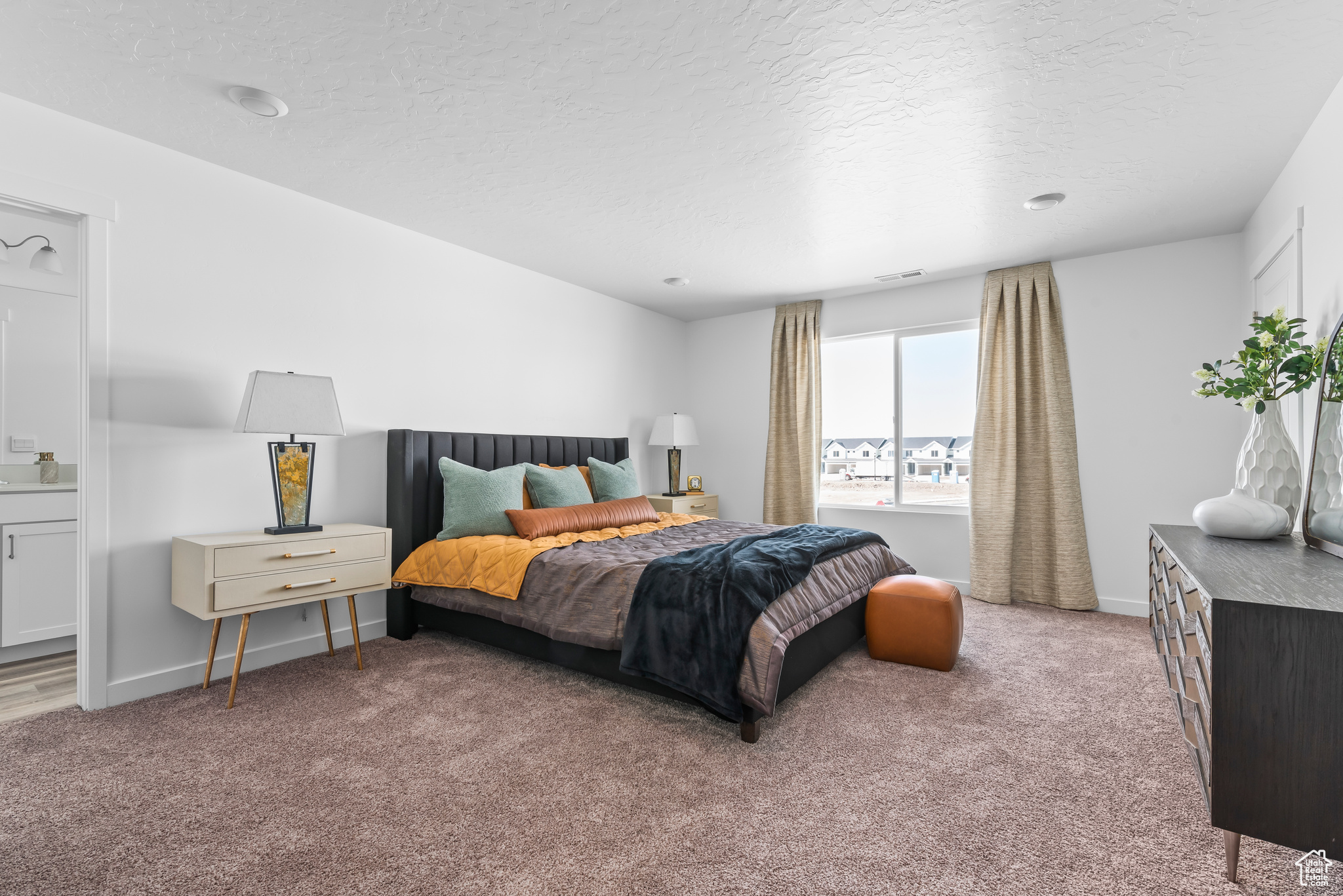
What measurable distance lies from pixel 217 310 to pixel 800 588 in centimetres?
310

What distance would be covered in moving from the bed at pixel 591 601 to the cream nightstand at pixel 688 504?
103cm

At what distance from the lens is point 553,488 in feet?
13.2

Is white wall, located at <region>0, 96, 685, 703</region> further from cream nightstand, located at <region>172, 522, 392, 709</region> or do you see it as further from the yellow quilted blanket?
the yellow quilted blanket

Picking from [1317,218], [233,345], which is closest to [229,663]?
[233,345]

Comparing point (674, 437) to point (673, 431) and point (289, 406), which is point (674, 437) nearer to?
point (673, 431)

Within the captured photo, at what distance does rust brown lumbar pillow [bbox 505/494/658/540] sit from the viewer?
3.59 metres

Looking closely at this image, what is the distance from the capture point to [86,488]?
2643mm

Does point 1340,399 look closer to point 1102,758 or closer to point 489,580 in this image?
point 1102,758

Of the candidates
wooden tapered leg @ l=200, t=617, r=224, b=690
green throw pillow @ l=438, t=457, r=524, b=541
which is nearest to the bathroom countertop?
wooden tapered leg @ l=200, t=617, r=224, b=690

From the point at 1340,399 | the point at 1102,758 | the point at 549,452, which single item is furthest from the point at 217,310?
the point at 1340,399

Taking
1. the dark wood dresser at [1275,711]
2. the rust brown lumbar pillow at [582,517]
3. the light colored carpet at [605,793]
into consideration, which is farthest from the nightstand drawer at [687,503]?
the dark wood dresser at [1275,711]

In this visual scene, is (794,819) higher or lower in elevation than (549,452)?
lower

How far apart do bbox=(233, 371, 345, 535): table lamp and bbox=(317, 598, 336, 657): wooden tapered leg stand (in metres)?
0.44

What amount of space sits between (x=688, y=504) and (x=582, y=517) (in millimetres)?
1772
